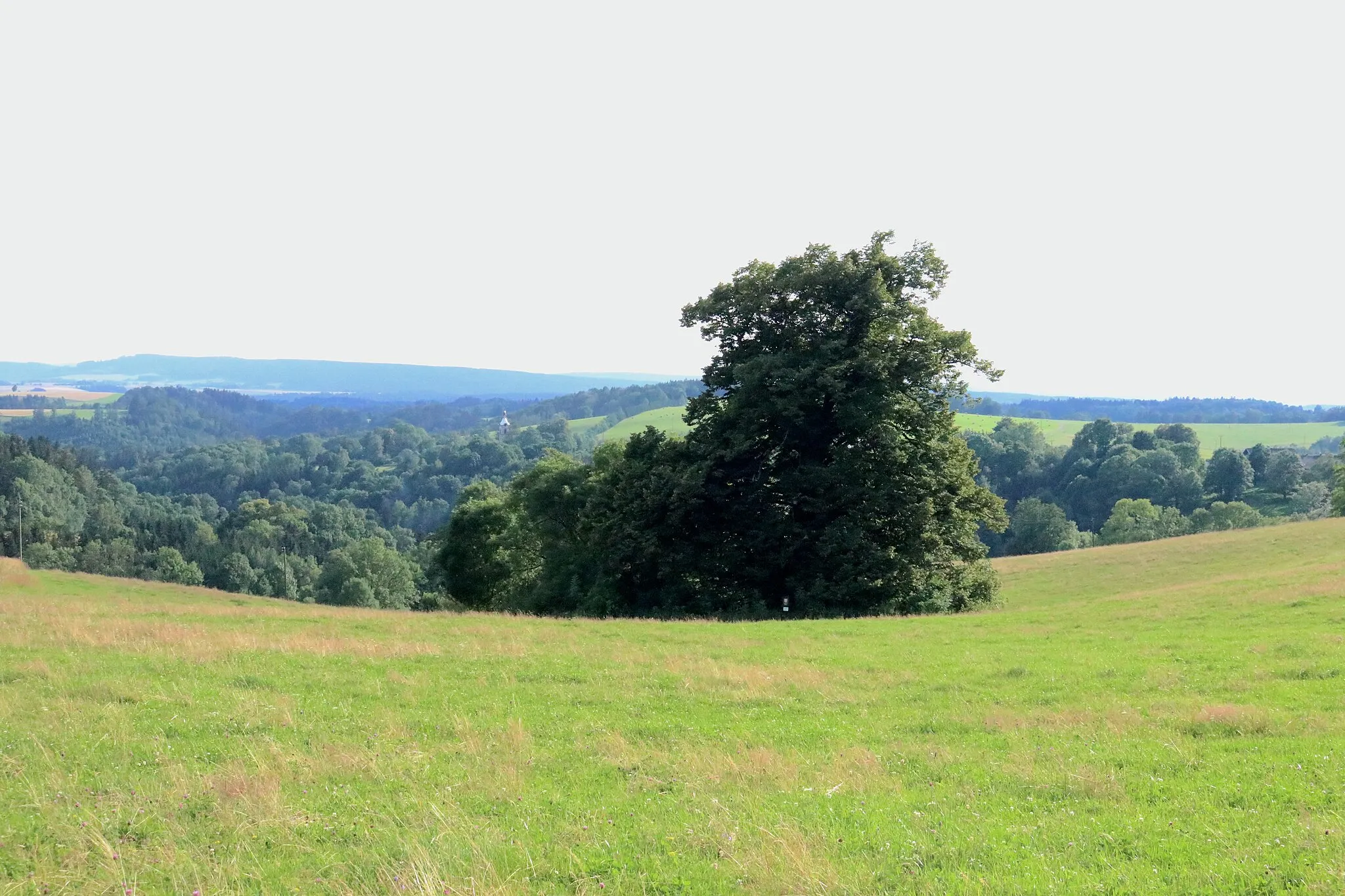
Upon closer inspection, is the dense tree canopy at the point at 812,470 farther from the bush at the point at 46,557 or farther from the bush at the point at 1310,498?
the bush at the point at 46,557

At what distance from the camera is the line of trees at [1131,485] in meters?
96.9

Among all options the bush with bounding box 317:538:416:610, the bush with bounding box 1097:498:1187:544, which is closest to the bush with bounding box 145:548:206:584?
the bush with bounding box 317:538:416:610

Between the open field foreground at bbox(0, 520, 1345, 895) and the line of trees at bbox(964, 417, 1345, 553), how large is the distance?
76944mm

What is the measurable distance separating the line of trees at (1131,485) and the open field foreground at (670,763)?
76944 mm

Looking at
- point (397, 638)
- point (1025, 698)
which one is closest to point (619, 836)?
point (1025, 698)

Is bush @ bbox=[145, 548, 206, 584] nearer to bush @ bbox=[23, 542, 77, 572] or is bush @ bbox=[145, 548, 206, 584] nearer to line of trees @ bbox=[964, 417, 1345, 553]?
bush @ bbox=[23, 542, 77, 572]

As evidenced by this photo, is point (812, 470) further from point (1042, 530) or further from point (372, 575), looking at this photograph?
point (372, 575)

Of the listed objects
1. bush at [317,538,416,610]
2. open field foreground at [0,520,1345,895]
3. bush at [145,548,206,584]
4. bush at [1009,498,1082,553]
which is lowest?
bush at [145,548,206,584]

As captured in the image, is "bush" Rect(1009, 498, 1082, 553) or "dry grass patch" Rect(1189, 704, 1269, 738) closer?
"dry grass patch" Rect(1189, 704, 1269, 738)

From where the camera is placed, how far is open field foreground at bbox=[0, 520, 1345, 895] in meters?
7.00

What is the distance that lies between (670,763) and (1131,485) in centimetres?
12949

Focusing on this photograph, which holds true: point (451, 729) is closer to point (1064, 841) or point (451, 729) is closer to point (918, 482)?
point (1064, 841)

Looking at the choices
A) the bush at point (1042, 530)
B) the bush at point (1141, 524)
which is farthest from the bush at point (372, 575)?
the bush at point (1141, 524)

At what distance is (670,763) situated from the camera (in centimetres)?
1034
